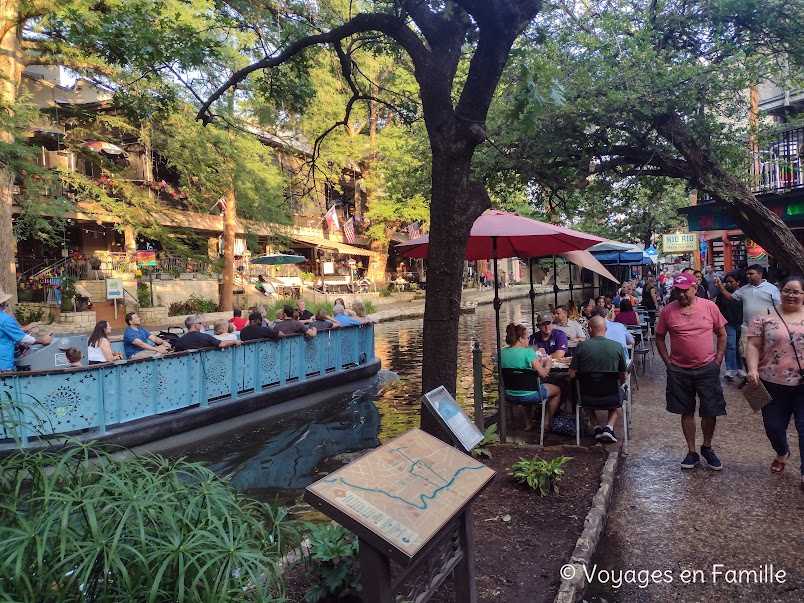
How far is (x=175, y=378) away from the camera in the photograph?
26.8 feet

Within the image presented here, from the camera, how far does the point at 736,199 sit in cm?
1051

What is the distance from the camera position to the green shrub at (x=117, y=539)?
2.27 m

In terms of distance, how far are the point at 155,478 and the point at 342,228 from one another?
40279 mm

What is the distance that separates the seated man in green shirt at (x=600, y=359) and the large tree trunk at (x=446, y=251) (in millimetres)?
1783

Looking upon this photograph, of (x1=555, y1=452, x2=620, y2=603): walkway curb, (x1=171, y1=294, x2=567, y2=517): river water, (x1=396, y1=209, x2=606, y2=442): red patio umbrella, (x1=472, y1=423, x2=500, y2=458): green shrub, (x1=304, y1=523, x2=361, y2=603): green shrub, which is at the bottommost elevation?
(x1=171, y1=294, x2=567, y2=517): river water

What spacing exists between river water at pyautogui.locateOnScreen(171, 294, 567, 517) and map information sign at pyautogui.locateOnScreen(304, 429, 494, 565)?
2.03 m

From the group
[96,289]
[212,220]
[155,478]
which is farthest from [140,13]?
[212,220]

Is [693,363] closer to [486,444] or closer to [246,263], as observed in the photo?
[486,444]

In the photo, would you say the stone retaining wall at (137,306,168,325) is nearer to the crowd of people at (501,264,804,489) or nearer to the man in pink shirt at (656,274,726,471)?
the crowd of people at (501,264,804,489)

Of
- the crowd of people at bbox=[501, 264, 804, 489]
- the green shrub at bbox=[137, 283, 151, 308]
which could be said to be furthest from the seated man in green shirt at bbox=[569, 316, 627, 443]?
the green shrub at bbox=[137, 283, 151, 308]

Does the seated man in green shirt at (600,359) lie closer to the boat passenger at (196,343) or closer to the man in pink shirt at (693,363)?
the man in pink shirt at (693,363)

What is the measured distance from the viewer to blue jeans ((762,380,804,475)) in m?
5.13

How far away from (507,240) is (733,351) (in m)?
4.57

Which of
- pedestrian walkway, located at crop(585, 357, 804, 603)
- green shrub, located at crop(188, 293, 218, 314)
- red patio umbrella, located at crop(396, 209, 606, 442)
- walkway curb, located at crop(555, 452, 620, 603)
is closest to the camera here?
walkway curb, located at crop(555, 452, 620, 603)
